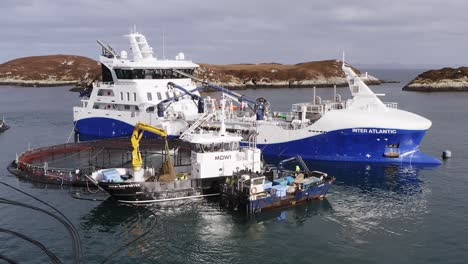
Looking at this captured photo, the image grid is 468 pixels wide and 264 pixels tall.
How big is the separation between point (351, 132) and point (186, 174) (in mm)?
17559

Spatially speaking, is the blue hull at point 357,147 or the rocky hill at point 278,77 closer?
the blue hull at point 357,147

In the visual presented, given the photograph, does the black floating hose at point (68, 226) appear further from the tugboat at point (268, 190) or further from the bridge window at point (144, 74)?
the bridge window at point (144, 74)

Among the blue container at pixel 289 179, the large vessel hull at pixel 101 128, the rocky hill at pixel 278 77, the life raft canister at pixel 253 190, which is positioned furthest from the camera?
the rocky hill at pixel 278 77

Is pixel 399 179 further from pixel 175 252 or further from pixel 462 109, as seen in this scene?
pixel 462 109

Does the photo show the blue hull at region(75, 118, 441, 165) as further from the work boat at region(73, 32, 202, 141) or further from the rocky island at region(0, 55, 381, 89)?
the rocky island at region(0, 55, 381, 89)

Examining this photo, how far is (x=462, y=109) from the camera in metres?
90.1

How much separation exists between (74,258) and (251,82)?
15316cm

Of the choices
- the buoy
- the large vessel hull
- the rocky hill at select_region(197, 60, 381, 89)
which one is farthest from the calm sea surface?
the rocky hill at select_region(197, 60, 381, 89)

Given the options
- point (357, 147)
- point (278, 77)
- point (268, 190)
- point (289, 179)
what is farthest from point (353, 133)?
point (278, 77)

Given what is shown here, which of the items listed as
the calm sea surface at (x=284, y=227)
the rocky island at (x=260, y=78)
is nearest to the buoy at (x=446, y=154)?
the calm sea surface at (x=284, y=227)

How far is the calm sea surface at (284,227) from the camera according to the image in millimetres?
23672

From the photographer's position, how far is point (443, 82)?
144250 millimetres

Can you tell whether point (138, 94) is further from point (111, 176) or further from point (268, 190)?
point (268, 190)

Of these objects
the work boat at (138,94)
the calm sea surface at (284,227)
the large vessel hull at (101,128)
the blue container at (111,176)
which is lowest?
the calm sea surface at (284,227)
